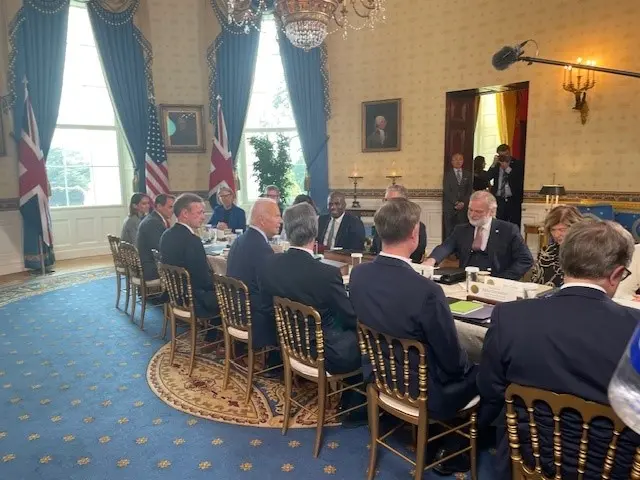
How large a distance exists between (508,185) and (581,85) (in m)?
1.90

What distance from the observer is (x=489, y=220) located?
4.02m

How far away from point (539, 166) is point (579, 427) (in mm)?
6607

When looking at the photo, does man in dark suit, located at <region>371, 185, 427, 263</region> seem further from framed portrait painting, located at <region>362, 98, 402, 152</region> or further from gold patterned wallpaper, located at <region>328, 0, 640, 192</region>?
framed portrait painting, located at <region>362, 98, 402, 152</region>

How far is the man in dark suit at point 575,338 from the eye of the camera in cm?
155

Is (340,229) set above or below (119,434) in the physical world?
above

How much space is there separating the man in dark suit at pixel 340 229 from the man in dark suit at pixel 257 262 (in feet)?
6.62

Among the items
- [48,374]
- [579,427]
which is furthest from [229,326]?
[579,427]

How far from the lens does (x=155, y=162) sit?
350 inches

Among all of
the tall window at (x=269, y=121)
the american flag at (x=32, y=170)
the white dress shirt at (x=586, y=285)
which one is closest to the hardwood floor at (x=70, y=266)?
the american flag at (x=32, y=170)

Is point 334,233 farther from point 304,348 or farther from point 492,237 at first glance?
point 304,348

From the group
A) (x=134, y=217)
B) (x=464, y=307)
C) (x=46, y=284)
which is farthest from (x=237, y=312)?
(x=46, y=284)

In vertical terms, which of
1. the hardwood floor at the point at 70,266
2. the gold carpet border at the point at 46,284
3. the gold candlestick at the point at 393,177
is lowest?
the hardwood floor at the point at 70,266

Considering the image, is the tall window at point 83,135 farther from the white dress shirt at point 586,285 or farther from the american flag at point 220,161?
the white dress shirt at point 586,285

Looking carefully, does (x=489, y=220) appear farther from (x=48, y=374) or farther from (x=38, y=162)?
(x=38, y=162)
